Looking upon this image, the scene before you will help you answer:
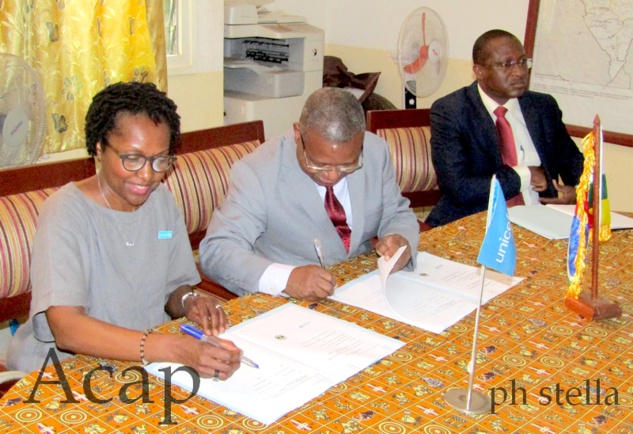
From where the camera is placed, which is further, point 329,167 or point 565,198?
point 565,198

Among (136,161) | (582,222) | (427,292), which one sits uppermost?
(136,161)

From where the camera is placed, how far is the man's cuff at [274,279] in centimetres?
187

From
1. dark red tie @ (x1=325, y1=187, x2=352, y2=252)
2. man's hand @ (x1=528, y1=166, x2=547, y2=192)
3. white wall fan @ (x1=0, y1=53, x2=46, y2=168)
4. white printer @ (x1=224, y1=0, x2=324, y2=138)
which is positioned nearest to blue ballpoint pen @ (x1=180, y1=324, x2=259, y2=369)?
dark red tie @ (x1=325, y1=187, x2=352, y2=252)

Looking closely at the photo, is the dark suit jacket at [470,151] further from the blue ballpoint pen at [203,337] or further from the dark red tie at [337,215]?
the blue ballpoint pen at [203,337]

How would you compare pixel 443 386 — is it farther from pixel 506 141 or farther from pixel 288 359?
pixel 506 141

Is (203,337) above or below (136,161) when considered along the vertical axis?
below

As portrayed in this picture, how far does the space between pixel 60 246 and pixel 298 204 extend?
29.3 inches

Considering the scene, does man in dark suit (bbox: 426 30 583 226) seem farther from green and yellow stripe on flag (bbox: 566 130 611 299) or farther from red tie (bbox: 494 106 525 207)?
green and yellow stripe on flag (bbox: 566 130 611 299)

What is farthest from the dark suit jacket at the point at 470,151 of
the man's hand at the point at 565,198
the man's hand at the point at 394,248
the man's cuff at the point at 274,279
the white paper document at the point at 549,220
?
the man's cuff at the point at 274,279

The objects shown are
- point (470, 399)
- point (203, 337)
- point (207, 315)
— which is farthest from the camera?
point (207, 315)

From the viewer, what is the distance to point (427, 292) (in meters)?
1.95

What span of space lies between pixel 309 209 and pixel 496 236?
849 millimetres

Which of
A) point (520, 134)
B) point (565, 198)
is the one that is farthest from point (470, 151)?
point (565, 198)

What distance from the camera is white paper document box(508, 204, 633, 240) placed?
7.99 feet
